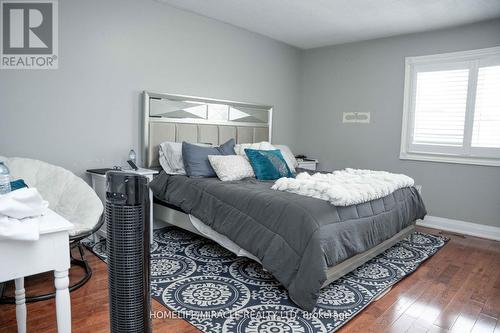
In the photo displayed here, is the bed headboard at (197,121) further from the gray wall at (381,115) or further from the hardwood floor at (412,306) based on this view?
the hardwood floor at (412,306)

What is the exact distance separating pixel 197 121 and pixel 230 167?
0.98m

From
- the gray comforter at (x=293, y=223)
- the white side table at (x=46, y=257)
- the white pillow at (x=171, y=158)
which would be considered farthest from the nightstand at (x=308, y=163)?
the white side table at (x=46, y=257)

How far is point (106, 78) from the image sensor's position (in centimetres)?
342

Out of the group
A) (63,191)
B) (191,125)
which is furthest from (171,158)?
(63,191)

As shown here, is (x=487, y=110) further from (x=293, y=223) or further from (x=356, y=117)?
(x=293, y=223)

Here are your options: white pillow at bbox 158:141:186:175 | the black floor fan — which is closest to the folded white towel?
the black floor fan

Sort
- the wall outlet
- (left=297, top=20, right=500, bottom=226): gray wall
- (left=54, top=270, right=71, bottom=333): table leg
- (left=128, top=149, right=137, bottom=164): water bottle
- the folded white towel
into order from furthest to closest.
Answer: the wall outlet → (left=297, top=20, right=500, bottom=226): gray wall → (left=128, top=149, right=137, bottom=164): water bottle → (left=54, top=270, right=71, bottom=333): table leg → the folded white towel

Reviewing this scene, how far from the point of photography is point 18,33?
2.95 meters

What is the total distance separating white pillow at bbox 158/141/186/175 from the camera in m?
3.65

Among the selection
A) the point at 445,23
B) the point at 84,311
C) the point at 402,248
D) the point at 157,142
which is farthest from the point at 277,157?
the point at 445,23

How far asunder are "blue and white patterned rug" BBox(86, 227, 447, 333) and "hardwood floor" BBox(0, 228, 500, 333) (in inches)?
3.7

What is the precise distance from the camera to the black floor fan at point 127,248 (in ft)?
3.51

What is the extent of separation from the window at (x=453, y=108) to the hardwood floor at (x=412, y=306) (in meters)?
1.63

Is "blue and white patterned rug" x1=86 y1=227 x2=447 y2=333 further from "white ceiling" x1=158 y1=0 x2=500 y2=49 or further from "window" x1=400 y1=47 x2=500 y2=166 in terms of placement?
"white ceiling" x1=158 y1=0 x2=500 y2=49
